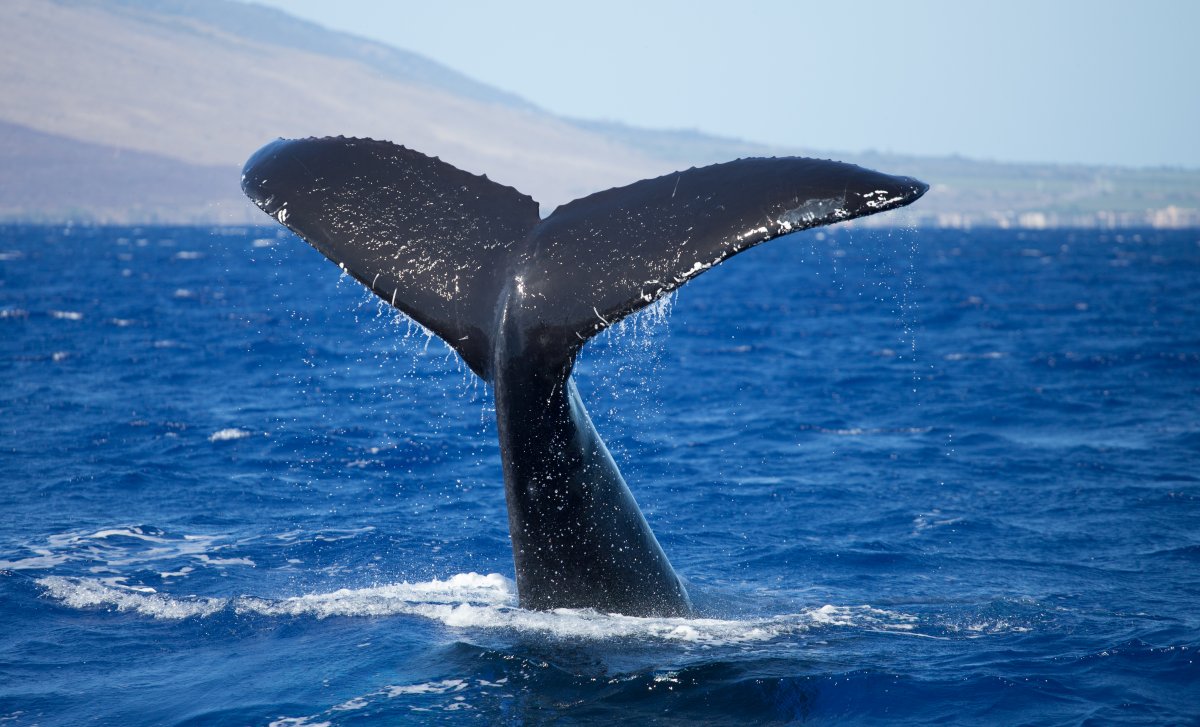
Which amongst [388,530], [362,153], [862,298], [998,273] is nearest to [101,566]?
[388,530]

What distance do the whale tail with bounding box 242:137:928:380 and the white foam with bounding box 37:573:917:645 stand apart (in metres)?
1.74

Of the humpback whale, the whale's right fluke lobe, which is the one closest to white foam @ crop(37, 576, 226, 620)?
the humpback whale

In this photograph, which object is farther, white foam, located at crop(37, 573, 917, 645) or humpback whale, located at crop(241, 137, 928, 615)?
white foam, located at crop(37, 573, 917, 645)

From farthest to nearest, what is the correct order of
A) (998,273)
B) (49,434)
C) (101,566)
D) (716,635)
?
(998,273)
(49,434)
(101,566)
(716,635)

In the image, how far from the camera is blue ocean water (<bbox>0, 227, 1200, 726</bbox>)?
652 centimetres

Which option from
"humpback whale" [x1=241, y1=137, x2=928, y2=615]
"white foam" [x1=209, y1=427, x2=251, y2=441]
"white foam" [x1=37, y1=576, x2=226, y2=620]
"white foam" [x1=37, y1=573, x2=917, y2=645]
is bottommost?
"white foam" [x1=209, y1=427, x2=251, y2=441]

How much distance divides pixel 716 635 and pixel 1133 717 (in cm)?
222

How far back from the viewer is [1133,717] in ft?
20.7

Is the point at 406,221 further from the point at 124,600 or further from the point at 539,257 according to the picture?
the point at 124,600

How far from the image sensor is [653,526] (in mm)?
10633

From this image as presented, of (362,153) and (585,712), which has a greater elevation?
(362,153)

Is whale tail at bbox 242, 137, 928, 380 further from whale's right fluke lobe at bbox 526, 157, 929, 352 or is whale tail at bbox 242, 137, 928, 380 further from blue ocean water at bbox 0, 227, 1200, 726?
blue ocean water at bbox 0, 227, 1200, 726

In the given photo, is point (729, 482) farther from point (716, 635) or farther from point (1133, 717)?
point (1133, 717)

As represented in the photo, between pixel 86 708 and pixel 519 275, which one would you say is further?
pixel 86 708
